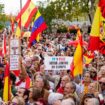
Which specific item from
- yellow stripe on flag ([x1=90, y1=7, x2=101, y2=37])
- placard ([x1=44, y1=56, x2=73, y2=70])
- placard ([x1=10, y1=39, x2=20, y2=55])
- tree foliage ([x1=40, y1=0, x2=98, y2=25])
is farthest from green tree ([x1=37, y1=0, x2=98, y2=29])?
yellow stripe on flag ([x1=90, y1=7, x2=101, y2=37])

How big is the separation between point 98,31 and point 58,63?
1.38 meters

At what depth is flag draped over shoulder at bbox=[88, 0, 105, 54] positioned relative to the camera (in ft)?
28.8

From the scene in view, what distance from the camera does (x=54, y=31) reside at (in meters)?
62.0

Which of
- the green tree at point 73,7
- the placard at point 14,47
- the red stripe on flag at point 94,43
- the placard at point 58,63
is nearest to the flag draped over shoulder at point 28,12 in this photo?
the placard at point 58,63

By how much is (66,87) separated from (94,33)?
148 cm

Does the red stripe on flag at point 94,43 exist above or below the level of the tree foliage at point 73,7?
below

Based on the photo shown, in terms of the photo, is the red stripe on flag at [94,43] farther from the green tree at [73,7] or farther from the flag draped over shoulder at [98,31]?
the green tree at [73,7]

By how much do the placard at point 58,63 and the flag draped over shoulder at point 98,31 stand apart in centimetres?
111

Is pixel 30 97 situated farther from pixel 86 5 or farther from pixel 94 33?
pixel 86 5

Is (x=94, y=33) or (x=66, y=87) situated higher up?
(x=94, y=33)

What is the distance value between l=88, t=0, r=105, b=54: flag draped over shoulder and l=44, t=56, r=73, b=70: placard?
43.5 inches

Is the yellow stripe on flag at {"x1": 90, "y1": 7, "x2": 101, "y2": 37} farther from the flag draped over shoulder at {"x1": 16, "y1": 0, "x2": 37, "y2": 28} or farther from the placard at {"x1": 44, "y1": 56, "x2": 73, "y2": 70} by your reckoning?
the flag draped over shoulder at {"x1": 16, "y1": 0, "x2": 37, "y2": 28}

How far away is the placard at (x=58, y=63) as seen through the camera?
9844 millimetres

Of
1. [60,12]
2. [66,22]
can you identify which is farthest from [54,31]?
[60,12]
